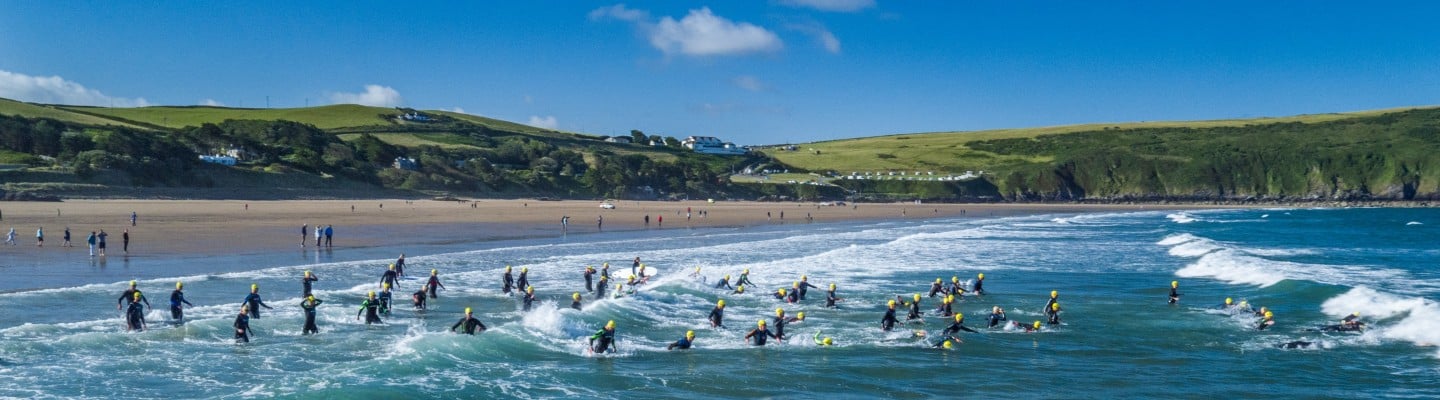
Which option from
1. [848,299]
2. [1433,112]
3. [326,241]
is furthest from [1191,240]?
[1433,112]

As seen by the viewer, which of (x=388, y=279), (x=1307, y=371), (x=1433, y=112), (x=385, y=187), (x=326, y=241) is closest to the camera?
(x=1307, y=371)

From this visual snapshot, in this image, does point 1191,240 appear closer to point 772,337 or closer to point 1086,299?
point 1086,299

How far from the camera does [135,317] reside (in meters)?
21.0

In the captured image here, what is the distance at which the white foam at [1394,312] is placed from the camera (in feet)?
76.6

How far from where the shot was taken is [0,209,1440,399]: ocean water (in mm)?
17625

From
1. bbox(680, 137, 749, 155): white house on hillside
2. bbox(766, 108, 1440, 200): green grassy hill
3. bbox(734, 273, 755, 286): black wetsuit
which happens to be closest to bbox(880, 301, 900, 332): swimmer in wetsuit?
bbox(734, 273, 755, 286): black wetsuit

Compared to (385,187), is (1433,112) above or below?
above

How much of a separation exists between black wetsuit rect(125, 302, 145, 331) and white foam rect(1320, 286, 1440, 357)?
2649cm

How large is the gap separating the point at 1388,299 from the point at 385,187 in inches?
3222

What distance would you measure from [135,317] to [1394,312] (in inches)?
1176

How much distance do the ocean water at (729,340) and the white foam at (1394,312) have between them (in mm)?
89

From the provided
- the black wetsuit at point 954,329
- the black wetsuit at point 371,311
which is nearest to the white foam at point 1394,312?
the black wetsuit at point 954,329

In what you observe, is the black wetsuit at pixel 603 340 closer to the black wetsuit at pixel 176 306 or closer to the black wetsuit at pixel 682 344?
the black wetsuit at pixel 682 344

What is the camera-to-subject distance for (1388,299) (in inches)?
1125
